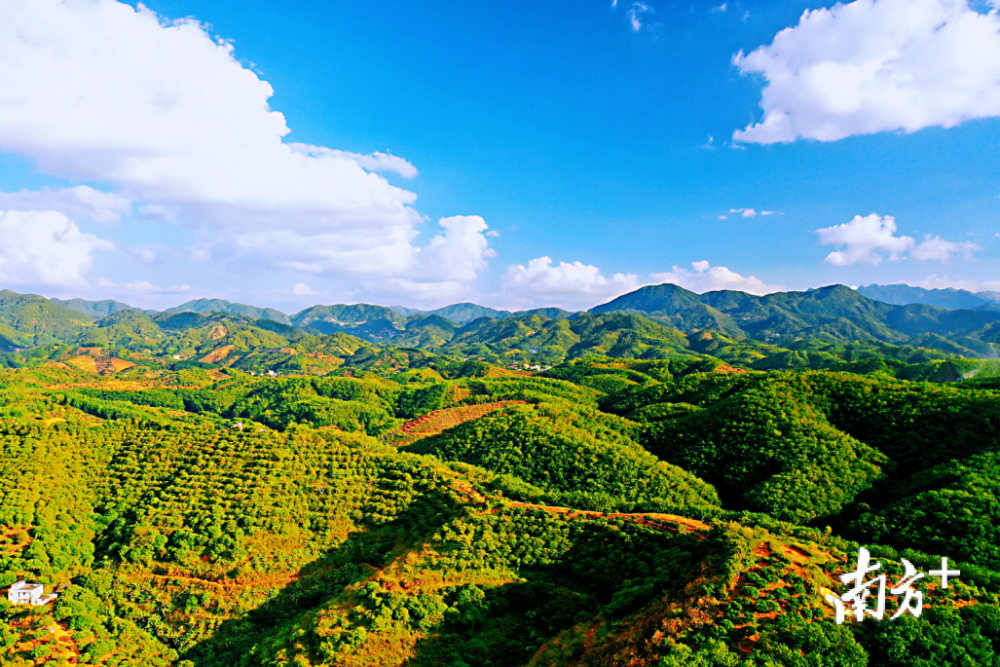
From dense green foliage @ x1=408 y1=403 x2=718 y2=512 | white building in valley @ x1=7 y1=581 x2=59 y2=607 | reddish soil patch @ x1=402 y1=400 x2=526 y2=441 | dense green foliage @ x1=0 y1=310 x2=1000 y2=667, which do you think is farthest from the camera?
reddish soil patch @ x1=402 y1=400 x2=526 y2=441

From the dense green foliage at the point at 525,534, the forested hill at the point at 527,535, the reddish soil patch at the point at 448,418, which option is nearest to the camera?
the forested hill at the point at 527,535

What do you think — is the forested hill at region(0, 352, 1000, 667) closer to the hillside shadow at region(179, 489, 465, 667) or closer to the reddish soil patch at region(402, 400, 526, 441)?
the hillside shadow at region(179, 489, 465, 667)

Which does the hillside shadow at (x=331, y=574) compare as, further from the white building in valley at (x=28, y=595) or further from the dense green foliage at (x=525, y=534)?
the white building in valley at (x=28, y=595)

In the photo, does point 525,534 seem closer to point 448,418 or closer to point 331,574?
point 331,574

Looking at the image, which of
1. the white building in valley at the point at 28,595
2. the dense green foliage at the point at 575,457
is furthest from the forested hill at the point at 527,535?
the white building in valley at the point at 28,595

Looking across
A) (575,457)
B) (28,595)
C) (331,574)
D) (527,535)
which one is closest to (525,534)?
(527,535)

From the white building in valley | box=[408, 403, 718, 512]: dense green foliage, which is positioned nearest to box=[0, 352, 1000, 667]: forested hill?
box=[408, 403, 718, 512]: dense green foliage
